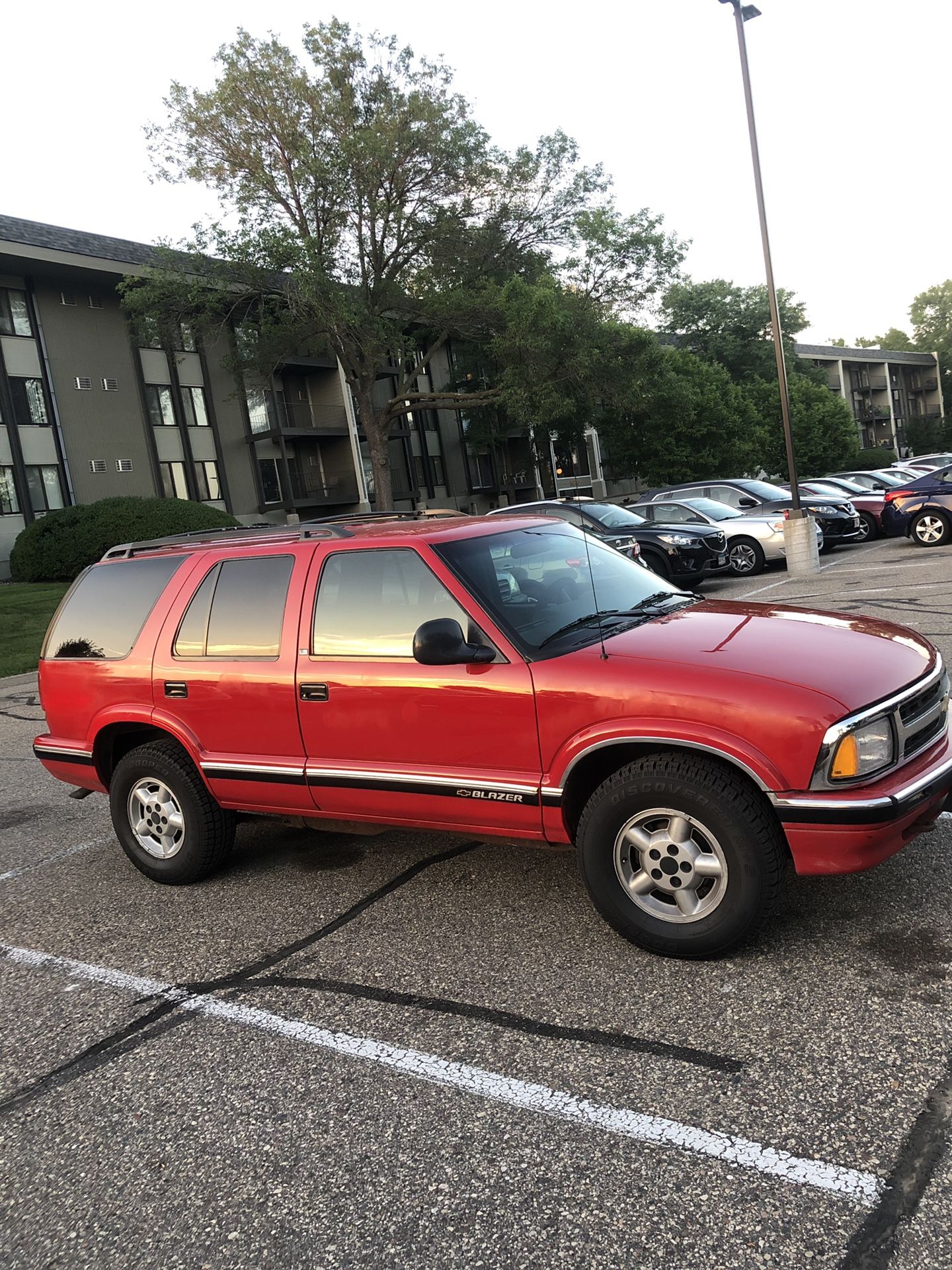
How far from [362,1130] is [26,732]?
357 inches

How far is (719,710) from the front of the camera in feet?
11.3

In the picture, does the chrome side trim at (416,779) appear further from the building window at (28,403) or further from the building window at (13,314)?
the building window at (13,314)

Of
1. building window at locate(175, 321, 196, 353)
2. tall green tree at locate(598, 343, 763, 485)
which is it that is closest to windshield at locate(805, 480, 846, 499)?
tall green tree at locate(598, 343, 763, 485)

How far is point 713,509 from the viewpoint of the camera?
1920cm

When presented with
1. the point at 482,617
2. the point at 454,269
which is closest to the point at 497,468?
the point at 454,269

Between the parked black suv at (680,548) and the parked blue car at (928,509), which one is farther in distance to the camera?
the parked blue car at (928,509)

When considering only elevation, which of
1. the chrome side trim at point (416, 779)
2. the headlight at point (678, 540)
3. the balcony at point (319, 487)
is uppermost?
the balcony at point (319, 487)

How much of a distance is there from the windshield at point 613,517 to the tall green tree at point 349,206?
46.1 ft

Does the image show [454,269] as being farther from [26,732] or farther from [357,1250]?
[357,1250]

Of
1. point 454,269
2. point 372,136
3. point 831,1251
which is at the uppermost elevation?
point 372,136

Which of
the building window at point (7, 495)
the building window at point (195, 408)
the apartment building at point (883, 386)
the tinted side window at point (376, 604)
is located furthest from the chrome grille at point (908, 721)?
the apartment building at point (883, 386)

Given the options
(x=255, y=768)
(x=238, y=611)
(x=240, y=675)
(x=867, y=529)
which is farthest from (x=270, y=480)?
(x=255, y=768)

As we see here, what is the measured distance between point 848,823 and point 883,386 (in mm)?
98751

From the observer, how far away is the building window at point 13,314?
30.7 meters
